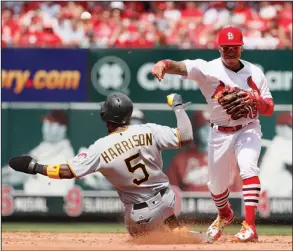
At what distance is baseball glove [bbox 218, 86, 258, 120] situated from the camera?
8266 mm

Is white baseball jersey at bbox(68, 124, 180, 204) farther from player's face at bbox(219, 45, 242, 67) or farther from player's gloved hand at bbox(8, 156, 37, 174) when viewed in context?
player's face at bbox(219, 45, 242, 67)

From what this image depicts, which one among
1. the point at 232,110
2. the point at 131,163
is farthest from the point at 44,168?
the point at 232,110

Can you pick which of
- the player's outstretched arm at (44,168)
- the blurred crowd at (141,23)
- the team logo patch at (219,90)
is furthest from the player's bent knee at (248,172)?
the blurred crowd at (141,23)

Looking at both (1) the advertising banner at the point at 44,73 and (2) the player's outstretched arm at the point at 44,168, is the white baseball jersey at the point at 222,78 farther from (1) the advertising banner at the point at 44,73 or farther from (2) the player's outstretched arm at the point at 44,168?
(1) the advertising banner at the point at 44,73

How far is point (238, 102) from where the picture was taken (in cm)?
827

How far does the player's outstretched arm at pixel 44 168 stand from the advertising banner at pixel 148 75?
5.43m

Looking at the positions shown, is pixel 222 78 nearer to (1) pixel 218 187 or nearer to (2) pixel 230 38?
(2) pixel 230 38

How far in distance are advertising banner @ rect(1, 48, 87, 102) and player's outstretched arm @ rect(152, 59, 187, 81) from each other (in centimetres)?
464

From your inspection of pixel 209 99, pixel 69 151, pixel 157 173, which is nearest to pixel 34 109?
pixel 69 151

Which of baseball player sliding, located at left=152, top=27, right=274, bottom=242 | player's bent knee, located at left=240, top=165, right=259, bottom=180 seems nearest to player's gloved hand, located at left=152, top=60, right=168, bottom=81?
baseball player sliding, located at left=152, top=27, right=274, bottom=242

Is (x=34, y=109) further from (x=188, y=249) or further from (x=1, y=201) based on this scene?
(x=188, y=249)

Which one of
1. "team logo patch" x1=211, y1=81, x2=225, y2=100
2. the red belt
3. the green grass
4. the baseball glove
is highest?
"team logo patch" x1=211, y1=81, x2=225, y2=100

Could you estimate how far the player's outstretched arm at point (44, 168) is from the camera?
290 inches

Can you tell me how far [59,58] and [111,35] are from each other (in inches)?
43.2
